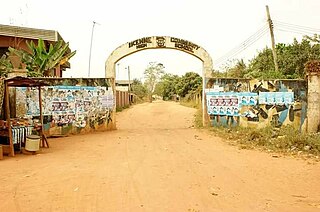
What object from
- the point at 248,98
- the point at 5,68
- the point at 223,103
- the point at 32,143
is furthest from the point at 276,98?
the point at 5,68

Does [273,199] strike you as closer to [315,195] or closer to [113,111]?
[315,195]

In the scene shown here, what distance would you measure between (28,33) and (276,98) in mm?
13825

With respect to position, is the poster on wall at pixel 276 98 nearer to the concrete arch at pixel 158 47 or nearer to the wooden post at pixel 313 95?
the wooden post at pixel 313 95

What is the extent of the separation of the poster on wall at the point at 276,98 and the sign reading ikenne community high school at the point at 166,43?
4162mm

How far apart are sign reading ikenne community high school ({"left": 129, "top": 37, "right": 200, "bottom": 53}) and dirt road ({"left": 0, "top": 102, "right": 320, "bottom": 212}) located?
7018mm

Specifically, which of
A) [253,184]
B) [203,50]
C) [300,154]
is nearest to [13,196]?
[253,184]

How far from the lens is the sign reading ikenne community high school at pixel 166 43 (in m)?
16.9

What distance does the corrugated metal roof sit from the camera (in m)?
19.0

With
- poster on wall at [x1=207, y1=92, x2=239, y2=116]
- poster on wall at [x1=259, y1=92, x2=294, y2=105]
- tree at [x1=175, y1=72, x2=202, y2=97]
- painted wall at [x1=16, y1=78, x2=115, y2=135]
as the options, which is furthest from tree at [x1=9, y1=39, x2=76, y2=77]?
tree at [x1=175, y1=72, x2=202, y2=97]

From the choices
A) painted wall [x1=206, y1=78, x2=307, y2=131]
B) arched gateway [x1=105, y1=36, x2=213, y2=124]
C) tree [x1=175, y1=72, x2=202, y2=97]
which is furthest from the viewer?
tree [x1=175, y1=72, x2=202, y2=97]

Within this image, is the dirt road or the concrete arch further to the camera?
the concrete arch

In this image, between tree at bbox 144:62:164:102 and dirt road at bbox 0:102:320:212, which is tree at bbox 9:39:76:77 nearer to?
dirt road at bbox 0:102:320:212

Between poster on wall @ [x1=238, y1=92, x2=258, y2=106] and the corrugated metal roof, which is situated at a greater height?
the corrugated metal roof

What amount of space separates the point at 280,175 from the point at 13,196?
5.53 m
